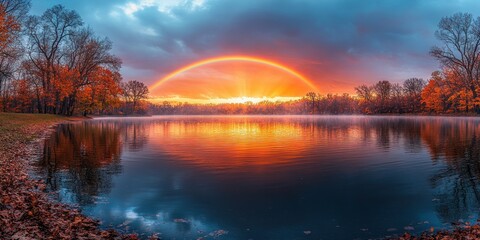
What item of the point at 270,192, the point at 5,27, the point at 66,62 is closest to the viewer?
the point at 270,192

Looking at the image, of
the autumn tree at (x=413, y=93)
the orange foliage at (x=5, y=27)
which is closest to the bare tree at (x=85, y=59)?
the orange foliage at (x=5, y=27)

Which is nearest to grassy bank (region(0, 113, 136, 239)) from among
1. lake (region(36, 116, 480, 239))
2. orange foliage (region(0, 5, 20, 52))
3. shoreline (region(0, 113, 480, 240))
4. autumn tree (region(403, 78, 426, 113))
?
shoreline (region(0, 113, 480, 240))

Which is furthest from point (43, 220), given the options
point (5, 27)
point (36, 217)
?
point (5, 27)

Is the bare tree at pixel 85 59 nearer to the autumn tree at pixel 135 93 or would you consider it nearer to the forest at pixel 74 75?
the forest at pixel 74 75

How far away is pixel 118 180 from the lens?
1825 cm

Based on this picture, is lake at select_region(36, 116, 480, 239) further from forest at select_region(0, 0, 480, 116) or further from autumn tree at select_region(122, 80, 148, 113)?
autumn tree at select_region(122, 80, 148, 113)

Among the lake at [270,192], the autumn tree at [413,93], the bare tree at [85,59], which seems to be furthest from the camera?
the autumn tree at [413,93]

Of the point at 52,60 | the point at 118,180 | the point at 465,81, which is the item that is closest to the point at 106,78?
the point at 52,60

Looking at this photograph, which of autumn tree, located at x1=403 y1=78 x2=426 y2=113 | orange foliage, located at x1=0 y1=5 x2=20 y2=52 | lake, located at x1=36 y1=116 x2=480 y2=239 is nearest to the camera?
lake, located at x1=36 y1=116 x2=480 y2=239

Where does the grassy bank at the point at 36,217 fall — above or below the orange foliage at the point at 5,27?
below

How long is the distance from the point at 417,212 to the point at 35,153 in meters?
26.9

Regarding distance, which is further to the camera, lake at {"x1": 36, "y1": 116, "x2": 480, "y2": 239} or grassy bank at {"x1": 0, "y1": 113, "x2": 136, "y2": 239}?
lake at {"x1": 36, "y1": 116, "x2": 480, "y2": 239}

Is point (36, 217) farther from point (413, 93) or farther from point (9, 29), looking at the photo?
point (413, 93)

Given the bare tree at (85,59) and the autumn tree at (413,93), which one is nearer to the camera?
the bare tree at (85,59)
